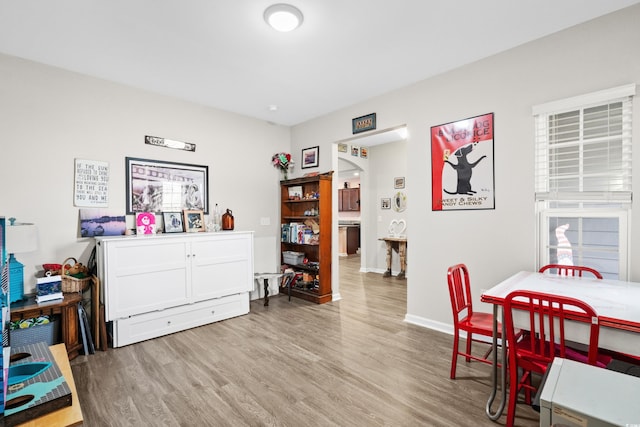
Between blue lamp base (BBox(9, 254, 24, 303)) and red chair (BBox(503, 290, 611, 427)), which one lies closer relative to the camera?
red chair (BBox(503, 290, 611, 427))

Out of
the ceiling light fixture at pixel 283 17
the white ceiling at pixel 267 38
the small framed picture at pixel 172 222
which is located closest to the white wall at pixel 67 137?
the white ceiling at pixel 267 38

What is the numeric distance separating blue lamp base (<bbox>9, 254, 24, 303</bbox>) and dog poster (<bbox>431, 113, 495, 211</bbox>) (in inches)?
158

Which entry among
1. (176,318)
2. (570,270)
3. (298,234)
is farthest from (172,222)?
(570,270)

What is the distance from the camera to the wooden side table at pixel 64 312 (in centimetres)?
259

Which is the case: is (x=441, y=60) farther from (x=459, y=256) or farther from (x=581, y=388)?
(x=581, y=388)

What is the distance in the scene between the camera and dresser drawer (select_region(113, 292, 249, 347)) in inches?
123

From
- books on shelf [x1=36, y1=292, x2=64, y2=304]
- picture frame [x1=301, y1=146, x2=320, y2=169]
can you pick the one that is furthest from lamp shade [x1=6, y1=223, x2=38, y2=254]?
picture frame [x1=301, y1=146, x2=320, y2=169]

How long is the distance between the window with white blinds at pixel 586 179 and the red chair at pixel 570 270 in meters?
0.10

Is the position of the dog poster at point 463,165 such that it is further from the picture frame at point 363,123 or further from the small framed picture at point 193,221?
the small framed picture at point 193,221

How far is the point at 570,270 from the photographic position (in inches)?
102

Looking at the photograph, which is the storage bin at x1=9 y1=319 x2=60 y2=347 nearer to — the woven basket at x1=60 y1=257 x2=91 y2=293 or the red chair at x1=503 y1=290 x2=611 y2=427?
the woven basket at x1=60 y1=257 x2=91 y2=293

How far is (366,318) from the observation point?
3855 mm

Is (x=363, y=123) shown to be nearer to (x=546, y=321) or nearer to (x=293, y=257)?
(x=293, y=257)

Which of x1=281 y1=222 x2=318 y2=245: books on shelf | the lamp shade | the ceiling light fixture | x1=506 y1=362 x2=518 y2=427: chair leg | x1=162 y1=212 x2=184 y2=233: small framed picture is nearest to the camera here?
x1=506 y1=362 x2=518 y2=427: chair leg
